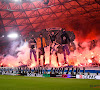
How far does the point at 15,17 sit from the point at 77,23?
1817 cm

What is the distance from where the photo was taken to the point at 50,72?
27.8 m

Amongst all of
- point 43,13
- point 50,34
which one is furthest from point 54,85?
point 43,13

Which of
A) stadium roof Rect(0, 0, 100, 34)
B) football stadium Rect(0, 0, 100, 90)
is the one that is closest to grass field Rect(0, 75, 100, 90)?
football stadium Rect(0, 0, 100, 90)

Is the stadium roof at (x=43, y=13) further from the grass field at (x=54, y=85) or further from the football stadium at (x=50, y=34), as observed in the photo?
the grass field at (x=54, y=85)

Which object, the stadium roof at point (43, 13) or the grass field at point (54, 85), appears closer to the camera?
the grass field at point (54, 85)

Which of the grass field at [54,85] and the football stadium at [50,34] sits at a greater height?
the football stadium at [50,34]

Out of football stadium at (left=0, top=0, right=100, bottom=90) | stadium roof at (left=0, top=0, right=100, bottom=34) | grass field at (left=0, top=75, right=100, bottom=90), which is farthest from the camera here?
stadium roof at (left=0, top=0, right=100, bottom=34)

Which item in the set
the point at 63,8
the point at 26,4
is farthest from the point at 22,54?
the point at 63,8

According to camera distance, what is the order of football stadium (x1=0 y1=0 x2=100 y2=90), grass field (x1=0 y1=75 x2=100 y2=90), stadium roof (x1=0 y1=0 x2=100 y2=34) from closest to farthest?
grass field (x1=0 y1=75 x2=100 y2=90), football stadium (x1=0 y1=0 x2=100 y2=90), stadium roof (x1=0 y1=0 x2=100 y2=34)

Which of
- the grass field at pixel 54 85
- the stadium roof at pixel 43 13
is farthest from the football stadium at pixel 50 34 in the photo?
the grass field at pixel 54 85

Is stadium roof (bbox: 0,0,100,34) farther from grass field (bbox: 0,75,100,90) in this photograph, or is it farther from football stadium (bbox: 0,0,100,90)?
grass field (bbox: 0,75,100,90)

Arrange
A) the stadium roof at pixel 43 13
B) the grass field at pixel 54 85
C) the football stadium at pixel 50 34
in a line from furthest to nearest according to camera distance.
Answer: the stadium roof at pixel 43 13 < the football stadium at pixel 50 34 < the grass field at pixel 54 85

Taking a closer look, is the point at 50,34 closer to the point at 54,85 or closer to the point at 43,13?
the point at 43,13

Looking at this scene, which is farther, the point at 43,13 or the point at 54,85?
the point at 43,13
